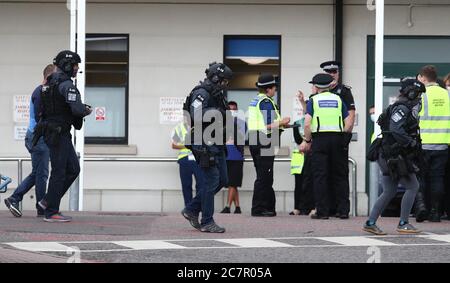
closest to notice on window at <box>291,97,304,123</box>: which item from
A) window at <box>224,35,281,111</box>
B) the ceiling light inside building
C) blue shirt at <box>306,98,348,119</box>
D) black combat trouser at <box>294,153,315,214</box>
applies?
window at <box>224,35,281,111</box>

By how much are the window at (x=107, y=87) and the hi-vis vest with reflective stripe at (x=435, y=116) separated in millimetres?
6395

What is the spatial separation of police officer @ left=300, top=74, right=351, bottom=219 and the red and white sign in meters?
5.79

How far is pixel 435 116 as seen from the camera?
49.3 feet

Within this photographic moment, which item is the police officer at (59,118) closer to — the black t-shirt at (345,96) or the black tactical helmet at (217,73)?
the black tactical helmet at (217,73)

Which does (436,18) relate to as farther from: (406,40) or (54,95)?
(54,95)

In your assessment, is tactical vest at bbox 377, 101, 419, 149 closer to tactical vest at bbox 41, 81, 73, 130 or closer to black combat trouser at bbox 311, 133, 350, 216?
black combat trouser at bbox 311, 133, 350, 216

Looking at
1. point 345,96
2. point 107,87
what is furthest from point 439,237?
point 107,87

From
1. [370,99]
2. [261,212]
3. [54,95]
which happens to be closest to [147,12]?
[370,99]

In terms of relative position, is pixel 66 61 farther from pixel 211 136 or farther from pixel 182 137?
pixel 182 137

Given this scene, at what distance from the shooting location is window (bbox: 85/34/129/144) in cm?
1970

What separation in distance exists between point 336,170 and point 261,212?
1355 mm

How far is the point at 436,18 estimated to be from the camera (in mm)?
19422

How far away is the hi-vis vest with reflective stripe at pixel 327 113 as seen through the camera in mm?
14859

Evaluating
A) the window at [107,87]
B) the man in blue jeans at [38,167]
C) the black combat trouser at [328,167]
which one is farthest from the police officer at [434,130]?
the window at [107,87]
